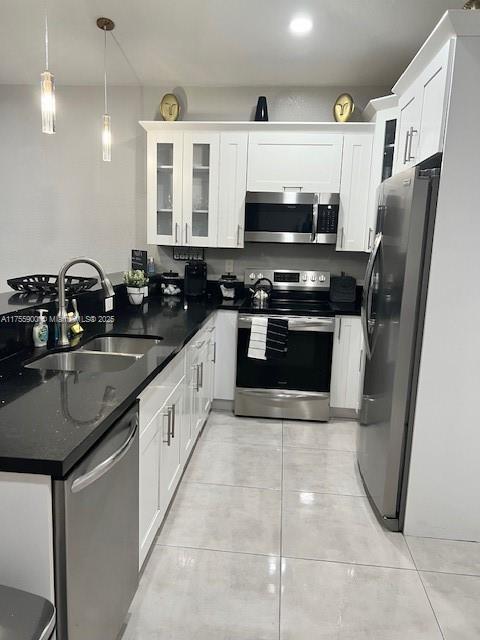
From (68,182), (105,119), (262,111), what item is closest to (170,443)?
(105,119)

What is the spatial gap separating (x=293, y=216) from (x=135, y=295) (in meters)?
1.41

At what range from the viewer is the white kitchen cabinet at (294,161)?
3758 millimetres

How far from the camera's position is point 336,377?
3822mm

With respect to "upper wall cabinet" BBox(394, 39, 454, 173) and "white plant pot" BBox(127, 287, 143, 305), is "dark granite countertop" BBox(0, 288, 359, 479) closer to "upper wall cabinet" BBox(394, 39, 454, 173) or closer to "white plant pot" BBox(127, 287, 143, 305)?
"white plant pot" BBox(127, 287, 143, 305)

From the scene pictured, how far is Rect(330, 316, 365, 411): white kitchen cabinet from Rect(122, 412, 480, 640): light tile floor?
0.89 meters

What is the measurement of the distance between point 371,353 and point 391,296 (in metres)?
0.46

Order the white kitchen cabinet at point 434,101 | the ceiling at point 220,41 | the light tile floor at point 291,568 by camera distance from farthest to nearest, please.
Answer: the ceiling at point 220,41 → the white kitchen cabinet at point 434,101 → the light tile floor at point 291,568

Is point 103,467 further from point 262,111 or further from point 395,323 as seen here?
point 262,111

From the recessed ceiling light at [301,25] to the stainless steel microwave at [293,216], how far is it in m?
1.12

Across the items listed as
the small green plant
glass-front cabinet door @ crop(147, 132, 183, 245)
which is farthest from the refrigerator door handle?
glass-front cabinet door @ crop(147, 132, 183, 245)

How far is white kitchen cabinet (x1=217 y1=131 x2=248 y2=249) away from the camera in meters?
3.82

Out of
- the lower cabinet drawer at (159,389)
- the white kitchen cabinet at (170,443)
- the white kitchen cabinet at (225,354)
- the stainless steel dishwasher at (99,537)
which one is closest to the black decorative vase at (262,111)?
the white kitchen cabinet at (225,354)

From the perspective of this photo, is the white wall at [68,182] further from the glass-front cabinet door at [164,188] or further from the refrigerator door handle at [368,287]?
the refrigerator door handle at [368,287]

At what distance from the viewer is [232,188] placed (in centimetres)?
388
